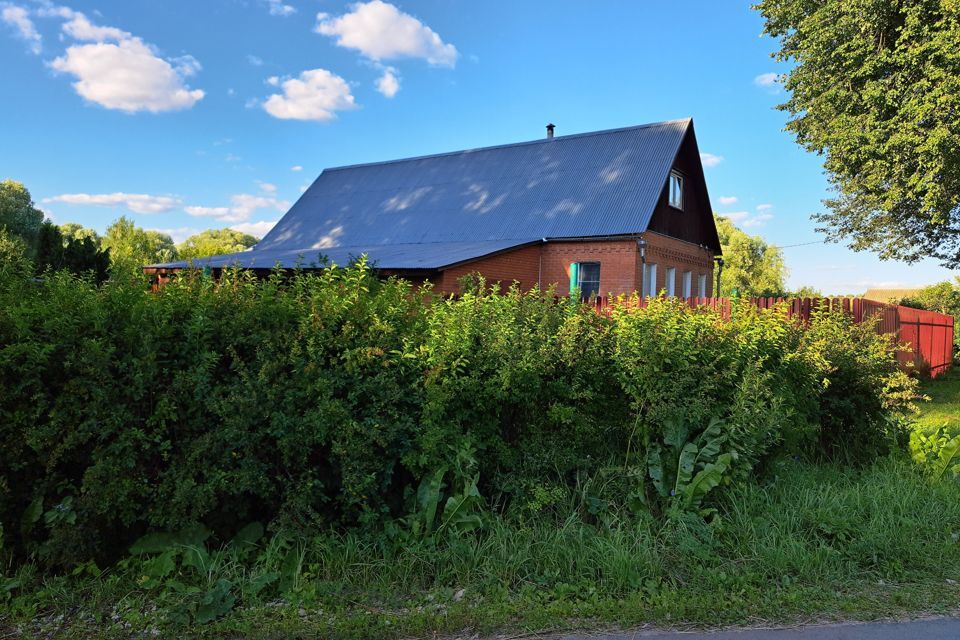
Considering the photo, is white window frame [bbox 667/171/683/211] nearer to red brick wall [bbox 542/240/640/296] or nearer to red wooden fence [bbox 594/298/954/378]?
red brick wall [bbox 542/240/640/296]

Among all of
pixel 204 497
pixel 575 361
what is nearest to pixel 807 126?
pixel 575 361

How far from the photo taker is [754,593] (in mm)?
3578

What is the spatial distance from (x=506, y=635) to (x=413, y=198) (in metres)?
26.1

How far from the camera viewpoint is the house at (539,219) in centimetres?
2161

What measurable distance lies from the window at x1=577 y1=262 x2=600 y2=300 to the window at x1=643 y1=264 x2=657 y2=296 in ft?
5.80

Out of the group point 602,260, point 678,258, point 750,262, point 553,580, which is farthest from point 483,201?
point 750,262

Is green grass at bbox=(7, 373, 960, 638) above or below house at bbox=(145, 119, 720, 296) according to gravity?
below

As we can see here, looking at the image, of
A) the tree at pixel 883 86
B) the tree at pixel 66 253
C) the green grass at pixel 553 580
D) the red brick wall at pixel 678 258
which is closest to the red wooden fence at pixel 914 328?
the tree at pixel 883 86

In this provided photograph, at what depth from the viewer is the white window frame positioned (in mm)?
23694

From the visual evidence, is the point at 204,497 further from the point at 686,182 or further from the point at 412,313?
the point at 686,182

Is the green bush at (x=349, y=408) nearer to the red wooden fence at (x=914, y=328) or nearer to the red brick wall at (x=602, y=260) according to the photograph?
the red wooden fence at (x=914, y=328)

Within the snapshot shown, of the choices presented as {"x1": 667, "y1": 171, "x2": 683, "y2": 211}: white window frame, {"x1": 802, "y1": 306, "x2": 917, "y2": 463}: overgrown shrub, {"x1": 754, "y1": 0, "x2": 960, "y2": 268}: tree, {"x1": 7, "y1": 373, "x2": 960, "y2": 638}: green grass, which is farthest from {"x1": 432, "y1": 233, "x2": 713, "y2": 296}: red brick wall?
{"x1": 7, "y1": 373, "x2": 960, "y2": 638}: green grass

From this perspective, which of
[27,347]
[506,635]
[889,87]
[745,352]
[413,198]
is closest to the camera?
[506,635]

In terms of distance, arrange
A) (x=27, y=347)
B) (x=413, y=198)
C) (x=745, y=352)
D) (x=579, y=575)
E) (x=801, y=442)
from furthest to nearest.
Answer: (x=413, y=198) < (x=801, y=442) < (x=745, y=352) < (x=579, y=575) < (x=27, y=347)
